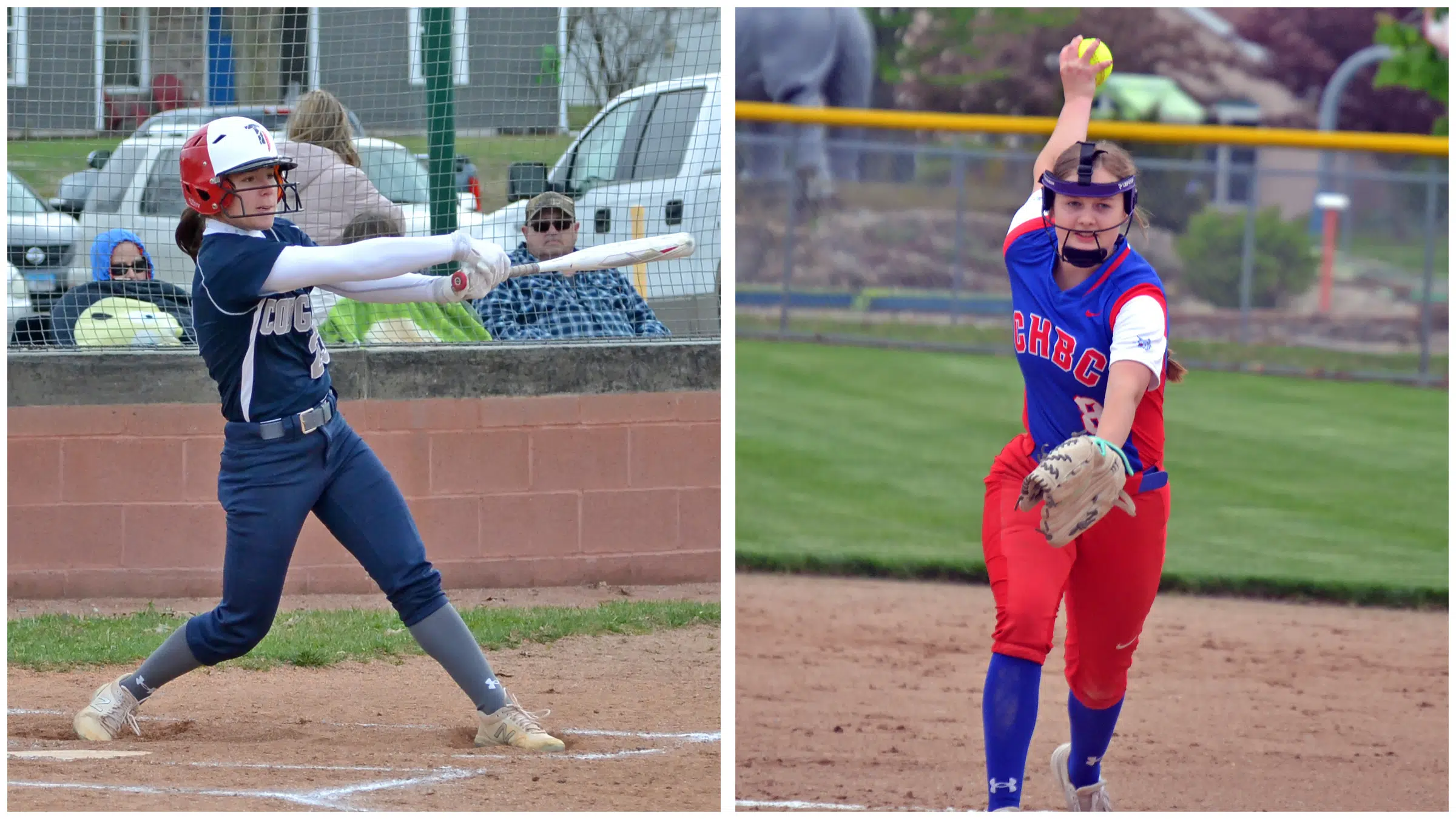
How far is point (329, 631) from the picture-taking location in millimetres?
5531

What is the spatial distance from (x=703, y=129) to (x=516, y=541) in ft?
6.01

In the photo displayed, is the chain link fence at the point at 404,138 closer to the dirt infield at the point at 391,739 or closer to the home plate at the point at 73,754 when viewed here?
the dirt infield at the point at 391,739

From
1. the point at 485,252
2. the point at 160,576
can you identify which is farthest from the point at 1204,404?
the point at 485,252

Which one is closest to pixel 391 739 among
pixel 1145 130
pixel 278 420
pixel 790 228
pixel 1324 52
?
pixel 278 420

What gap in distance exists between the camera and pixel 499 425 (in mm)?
6117

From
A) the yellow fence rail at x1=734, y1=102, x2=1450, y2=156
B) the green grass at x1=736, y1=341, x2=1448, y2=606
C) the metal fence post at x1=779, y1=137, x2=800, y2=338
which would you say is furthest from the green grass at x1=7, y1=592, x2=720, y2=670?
the metal fence post at x1=779, y1=137, x2=800, y2=338

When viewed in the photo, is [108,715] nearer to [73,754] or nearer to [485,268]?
[73,754]

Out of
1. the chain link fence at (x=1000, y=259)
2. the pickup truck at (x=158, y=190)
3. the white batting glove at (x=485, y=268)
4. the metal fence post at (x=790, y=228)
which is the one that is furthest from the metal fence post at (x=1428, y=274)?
the white batting glove at (x=485, y=268)

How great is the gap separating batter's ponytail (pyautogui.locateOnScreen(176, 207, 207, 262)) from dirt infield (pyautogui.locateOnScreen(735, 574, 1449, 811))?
212 cm

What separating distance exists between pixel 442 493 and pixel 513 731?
7.01ft

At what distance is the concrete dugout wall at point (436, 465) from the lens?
19.3ft

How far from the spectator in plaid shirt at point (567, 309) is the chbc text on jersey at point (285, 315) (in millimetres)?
2333

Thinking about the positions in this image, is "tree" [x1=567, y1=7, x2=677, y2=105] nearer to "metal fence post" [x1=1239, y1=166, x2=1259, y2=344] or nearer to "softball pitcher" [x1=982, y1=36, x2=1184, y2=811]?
"softball pitcher" [x1=982, y1=36, x2=1184, y2=811]

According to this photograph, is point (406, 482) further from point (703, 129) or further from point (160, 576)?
point (703, 129)
